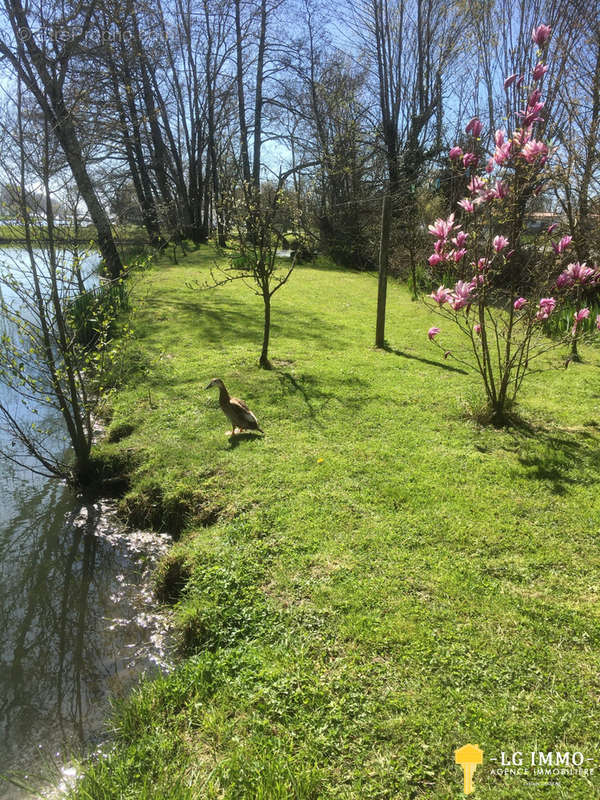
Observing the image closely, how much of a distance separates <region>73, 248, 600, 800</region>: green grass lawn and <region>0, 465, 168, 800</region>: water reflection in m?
0.26

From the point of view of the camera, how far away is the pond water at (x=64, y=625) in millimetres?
2465

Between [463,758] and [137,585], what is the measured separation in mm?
2544

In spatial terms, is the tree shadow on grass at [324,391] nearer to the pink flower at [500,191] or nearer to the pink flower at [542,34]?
the pink flower at [500,191]

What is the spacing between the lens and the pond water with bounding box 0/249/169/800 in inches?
97.0

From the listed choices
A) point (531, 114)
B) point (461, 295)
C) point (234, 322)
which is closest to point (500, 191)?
point (531, 114)

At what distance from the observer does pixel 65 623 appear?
3.32 m

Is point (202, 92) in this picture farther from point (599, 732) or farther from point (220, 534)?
point (599, 732)

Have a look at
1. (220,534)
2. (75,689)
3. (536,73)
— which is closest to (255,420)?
(220,534)

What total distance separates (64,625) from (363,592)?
6.99 ft

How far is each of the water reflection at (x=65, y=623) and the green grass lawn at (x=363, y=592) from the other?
0.26m

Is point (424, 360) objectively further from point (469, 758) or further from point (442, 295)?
point (469, 758)

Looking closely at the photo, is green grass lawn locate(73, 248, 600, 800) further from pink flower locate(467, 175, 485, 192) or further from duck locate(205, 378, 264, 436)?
pink flower locate(467, 175, 485, 192)

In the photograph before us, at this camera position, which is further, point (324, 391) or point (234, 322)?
point (234, 322)

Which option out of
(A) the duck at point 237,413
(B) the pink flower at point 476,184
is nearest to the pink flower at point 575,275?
(B) the pink flower at point 476,184
